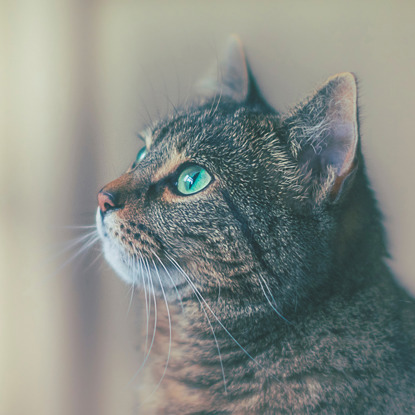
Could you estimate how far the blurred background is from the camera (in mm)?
569

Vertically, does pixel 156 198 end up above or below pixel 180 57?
below

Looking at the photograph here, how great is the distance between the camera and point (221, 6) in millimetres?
614

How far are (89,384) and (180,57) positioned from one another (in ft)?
2.02

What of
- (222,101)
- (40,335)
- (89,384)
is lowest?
(89,384)

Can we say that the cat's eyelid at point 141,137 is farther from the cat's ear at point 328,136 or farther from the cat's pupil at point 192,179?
the cat's ear at point 328,136

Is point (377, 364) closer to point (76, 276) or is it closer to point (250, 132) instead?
point (250, 132)

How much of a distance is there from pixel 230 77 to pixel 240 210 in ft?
0.93

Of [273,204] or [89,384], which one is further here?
[89,384]

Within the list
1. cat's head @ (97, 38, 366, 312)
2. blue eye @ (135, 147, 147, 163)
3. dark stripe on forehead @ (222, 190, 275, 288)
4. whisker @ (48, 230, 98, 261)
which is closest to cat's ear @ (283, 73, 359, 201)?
cat's head @ (97, 38, 366, 312)

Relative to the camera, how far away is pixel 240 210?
1.73ft

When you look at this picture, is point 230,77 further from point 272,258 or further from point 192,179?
point 272,258

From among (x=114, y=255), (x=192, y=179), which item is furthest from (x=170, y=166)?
(x=114, y=255)

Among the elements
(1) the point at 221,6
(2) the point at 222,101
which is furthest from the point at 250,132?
(1) the point at 221,6

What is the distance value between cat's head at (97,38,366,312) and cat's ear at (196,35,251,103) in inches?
4.3
